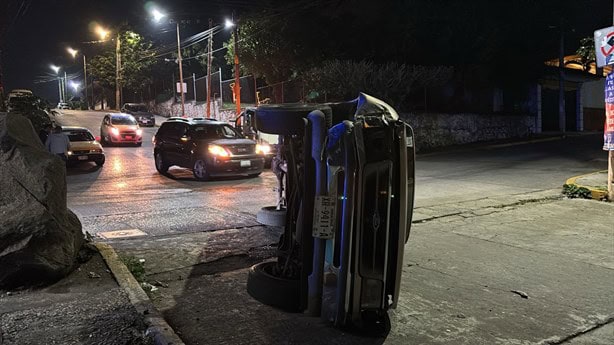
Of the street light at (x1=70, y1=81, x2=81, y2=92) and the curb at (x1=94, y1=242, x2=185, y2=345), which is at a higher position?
the street light at (x1=70, y1=81, x2=81, y2=92)

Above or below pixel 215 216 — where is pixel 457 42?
above

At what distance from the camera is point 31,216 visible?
17.4 ft

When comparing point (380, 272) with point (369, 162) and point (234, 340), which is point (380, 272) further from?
point (234, 340)

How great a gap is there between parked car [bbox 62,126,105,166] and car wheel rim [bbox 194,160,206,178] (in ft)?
18.0

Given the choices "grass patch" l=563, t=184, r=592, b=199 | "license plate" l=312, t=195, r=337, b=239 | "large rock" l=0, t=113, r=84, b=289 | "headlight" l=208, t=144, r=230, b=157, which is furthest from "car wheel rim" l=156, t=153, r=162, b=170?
"license plate" l=312, t=195, r=337, b=239

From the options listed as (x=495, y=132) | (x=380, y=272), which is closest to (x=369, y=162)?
(x=380, y=272)

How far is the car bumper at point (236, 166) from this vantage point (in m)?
15.0

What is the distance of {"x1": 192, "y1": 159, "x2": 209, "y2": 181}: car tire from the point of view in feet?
50.0

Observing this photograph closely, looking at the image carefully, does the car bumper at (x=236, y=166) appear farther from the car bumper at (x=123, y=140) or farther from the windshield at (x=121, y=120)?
the windshield at (x=121, y=120)

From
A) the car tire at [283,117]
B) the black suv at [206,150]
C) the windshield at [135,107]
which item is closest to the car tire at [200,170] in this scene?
the black suv at [206,150]

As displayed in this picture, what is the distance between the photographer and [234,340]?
13.4ft

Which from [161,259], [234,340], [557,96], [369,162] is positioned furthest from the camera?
[557,96]

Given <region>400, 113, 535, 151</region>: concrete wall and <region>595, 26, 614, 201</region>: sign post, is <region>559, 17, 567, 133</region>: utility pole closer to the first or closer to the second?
<region>400, 113, 535, 151</region>: concrete wall

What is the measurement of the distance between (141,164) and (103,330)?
16749mm
